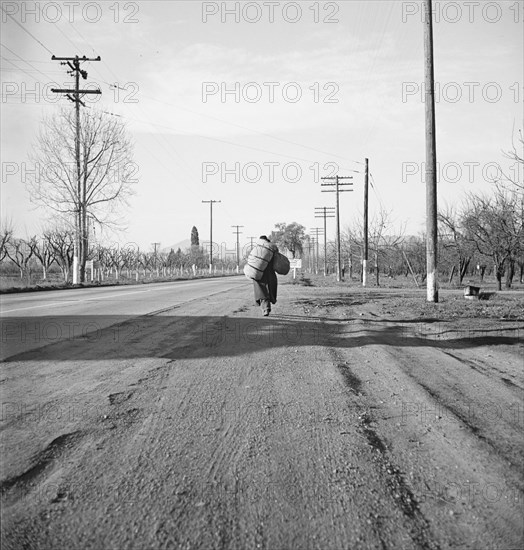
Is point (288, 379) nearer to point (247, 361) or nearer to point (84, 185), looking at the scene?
point (247, 361)

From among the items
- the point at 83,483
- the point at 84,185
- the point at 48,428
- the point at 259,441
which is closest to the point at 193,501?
the point at 83,483

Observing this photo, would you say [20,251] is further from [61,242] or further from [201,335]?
[201,335]

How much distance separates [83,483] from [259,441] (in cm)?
114

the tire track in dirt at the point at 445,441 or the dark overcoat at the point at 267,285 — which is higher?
the dark overcoat at the point at 267,285

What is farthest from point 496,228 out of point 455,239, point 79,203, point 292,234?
point 292,234

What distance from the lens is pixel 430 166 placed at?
15062mm

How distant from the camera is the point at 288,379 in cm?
499

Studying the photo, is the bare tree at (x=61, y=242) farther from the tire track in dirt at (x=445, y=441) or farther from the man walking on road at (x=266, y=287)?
the tire track in dirt at (x=445, y=441)

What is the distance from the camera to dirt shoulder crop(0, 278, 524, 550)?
7.70 feet

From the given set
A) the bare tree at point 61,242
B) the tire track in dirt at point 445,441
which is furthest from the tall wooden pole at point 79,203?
the tire track in dirt at point 445,441

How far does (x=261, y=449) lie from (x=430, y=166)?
13560 mm

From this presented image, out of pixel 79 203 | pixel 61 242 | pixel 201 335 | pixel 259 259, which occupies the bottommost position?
pixel 201 335

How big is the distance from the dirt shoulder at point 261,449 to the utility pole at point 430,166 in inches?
338

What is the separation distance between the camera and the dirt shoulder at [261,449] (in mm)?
2348
